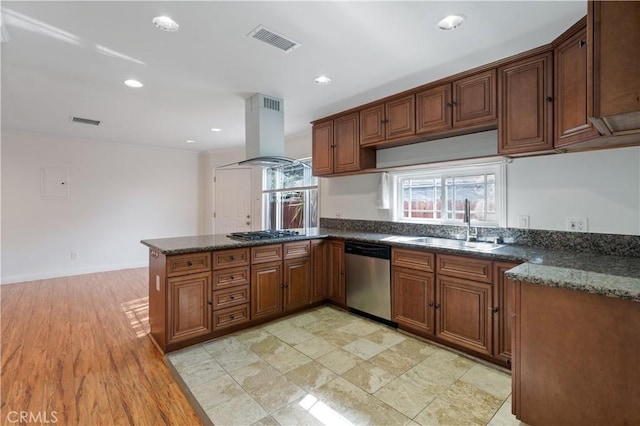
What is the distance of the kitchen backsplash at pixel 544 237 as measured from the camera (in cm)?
216

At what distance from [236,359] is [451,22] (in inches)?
112

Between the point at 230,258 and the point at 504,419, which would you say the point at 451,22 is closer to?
the point at 504,419

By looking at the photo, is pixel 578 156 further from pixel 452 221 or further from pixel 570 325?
pixel 570 325

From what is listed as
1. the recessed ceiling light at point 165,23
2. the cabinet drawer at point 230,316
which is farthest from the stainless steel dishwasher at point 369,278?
the recessed ceiling light at point 165,23

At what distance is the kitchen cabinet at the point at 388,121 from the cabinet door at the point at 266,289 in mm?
1750

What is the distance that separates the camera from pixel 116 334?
2938 millimetres

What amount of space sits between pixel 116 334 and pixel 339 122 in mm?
3310

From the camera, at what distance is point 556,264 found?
6.15ft

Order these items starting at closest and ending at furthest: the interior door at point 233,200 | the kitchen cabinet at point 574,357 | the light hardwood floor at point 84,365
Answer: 1. the kitchen cabinet at point 574,357
2. the light hardwood floor at point 84,365
3. the interior door at point 233,200

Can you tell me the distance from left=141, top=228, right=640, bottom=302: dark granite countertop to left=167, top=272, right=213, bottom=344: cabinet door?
271mm

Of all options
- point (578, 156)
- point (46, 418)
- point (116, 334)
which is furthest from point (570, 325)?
point (116, 334)

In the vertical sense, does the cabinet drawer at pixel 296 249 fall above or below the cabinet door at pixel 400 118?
below

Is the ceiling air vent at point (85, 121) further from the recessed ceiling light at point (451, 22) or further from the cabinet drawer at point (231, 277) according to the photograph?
the recessed ceiling light at point (451, 22)

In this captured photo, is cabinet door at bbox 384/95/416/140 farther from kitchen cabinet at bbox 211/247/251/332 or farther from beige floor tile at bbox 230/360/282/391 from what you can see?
beige floor tile at bbox 230/360/282/391
